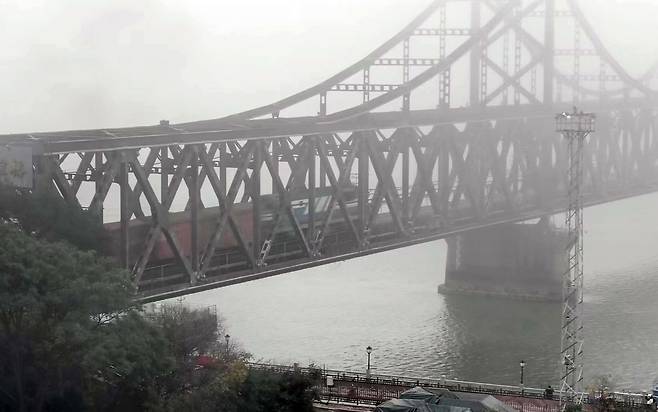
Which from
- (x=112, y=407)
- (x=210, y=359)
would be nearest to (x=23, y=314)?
(x=112, y=407)

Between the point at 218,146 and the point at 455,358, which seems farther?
the point at 455,358

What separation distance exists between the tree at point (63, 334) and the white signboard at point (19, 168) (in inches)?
149

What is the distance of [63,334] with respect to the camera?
21.6 metres

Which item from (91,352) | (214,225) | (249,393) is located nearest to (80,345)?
(91,352)

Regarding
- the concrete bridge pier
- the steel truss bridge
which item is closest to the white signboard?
the steel truss bridge

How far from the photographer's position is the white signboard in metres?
26.9

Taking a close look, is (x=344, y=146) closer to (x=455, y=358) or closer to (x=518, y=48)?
(x=455, y=358)

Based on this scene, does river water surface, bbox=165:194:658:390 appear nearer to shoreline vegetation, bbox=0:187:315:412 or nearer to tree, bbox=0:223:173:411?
shoreline vegetation, bbox=0:187:315:412

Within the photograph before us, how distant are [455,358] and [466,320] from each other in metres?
7.31

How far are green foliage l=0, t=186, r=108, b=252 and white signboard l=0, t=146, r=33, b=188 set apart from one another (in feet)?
1.19

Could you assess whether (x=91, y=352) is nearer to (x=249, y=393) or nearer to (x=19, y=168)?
(x=249, y=393)

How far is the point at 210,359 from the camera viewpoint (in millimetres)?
25141

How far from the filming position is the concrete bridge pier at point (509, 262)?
52500 mm

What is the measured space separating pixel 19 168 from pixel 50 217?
157cm
